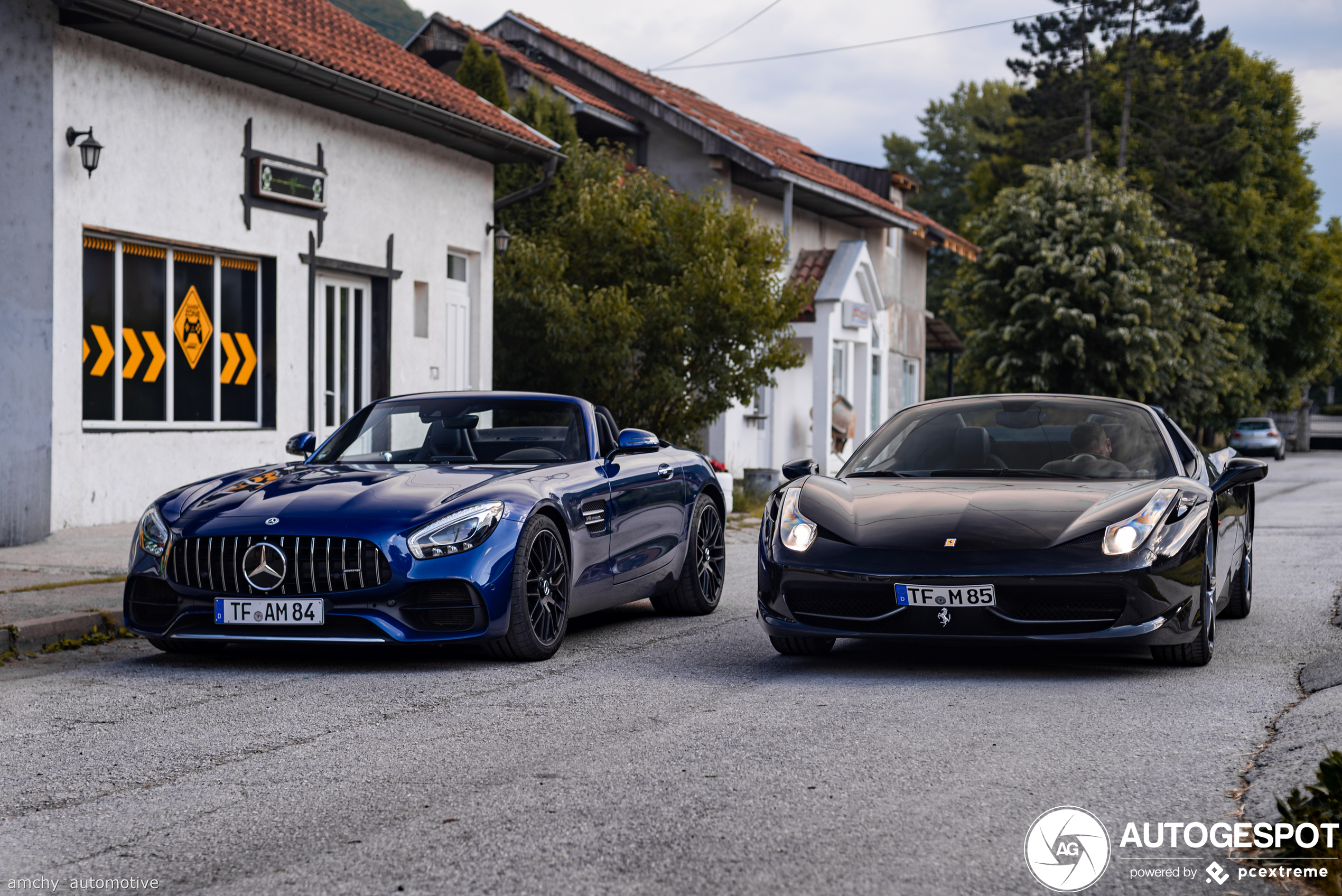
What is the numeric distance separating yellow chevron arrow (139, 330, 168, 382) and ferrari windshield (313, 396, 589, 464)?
5.70 meters

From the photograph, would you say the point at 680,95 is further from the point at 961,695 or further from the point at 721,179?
the point at 961,695

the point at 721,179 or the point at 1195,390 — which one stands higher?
the point at 721,179

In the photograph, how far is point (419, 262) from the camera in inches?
709

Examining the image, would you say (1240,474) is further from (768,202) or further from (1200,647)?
(768,202)

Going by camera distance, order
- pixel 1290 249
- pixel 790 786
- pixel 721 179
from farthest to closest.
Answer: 1. pixel 1290 249
2. pixel 721 179
3. pixel 790 786

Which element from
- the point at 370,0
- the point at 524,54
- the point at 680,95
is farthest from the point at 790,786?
the point at 370,0

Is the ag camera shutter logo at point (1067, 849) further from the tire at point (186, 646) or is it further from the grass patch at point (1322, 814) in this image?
the tire at point (186, 646)

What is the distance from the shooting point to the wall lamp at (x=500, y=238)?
19.3 m

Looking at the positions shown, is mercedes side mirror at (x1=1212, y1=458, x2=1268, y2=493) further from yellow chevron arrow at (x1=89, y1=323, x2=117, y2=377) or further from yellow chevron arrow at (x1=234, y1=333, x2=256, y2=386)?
yellow chevron arrow at (x1=234, y1=333, x2=256, y2=386)

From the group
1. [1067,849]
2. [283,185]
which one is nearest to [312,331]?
[283,185]

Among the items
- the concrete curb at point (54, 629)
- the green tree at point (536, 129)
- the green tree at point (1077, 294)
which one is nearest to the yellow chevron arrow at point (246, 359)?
the green tree at point (536, 129)

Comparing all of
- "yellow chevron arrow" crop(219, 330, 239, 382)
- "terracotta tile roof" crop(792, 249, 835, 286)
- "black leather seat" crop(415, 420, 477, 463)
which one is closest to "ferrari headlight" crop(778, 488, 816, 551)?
"black leather seat" crop(415, 420, 477, 463)

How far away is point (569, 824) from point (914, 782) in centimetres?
115

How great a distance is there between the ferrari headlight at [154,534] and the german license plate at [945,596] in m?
3.41
